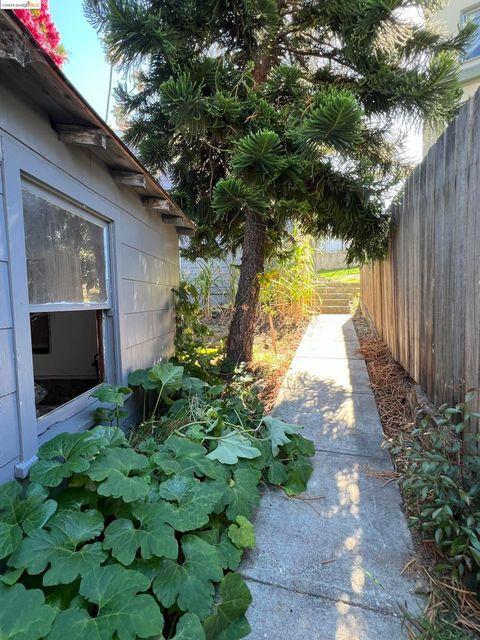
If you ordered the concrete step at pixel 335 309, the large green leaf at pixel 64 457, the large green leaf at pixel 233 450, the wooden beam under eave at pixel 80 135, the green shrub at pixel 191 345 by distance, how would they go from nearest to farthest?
the large green leaf at pixel 64 457 < the wooden beam under eave at pixel 80 135 < the large green leaf at pixel 233 450 < the green shrub at pixel 191 345 < the concrete step at pixel 335 309

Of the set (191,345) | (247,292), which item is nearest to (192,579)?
(191,345)

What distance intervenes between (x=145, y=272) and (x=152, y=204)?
0.61 meters

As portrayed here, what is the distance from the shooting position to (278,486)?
2.12m

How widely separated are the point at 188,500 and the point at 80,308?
4.25 feet

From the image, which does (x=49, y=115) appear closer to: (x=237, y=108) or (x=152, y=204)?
(x=152, y=204)

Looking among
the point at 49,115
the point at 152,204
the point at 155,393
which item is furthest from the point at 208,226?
the point at 49,115

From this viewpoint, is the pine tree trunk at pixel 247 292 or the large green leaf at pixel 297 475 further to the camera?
the pine tree trunk at pixel 247 292

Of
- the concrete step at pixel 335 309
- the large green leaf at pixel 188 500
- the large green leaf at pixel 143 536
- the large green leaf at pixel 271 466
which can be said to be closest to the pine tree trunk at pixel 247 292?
the large green leaf at pixel 271 466

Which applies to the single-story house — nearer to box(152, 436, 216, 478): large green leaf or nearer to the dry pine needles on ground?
box(152, 436, 216, 478): large green leaf

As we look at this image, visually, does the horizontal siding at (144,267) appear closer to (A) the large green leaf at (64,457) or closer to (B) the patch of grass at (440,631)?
(A) the large green leaf at (64,457)

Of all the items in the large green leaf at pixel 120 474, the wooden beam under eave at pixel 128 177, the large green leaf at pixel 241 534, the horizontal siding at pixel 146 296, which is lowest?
the large green leaf at pixel 241 534

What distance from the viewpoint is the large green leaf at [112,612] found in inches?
39.2

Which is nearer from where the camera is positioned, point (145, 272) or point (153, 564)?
point (153, 564)

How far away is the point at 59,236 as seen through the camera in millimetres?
1938
